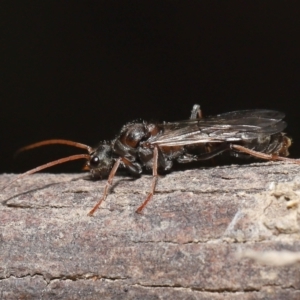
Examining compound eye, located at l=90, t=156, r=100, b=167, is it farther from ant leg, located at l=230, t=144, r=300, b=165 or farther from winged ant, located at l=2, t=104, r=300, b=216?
ant leg, located at l=230, t=144, r=300, b=165

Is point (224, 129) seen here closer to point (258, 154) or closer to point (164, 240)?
point (258, 154)

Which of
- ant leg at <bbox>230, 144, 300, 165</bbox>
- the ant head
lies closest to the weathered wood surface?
ant leg at <bbox>230, 144, 300, 165</bbox>

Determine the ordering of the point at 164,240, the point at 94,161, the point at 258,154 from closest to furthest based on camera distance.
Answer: the point at 164,240
the point at 258,154
the point at 94,161

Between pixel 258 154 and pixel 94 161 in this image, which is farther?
pixel 94 161

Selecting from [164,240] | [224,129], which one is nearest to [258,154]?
[224,129]

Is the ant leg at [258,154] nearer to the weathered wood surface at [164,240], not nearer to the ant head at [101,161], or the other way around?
the weathered wood surface at [164,240]

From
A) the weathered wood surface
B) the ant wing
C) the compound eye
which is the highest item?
the ant wing
